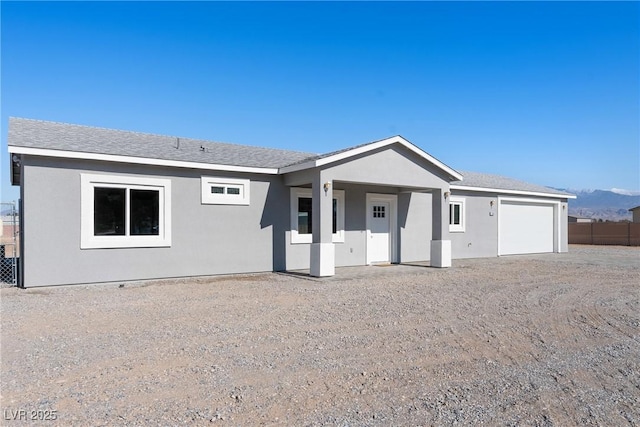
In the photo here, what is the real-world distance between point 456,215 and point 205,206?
10.3 m

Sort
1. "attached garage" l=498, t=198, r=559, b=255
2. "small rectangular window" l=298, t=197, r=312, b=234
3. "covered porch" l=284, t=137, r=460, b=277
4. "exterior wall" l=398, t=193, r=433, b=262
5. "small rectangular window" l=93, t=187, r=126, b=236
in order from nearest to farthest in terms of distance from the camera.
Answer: "small rectangular window" l=93, t=187, r=126, b=236
"covered porch" l=284, t=137, r=460, b=277
"small rectangular window" l=298, t=197, r=312, b=234
"exterior wall" l=398, t=193, r=433, b=262
"attached garage" l=498, t=198, r=559, b=255

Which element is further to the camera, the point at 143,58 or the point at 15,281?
the point at 143,58

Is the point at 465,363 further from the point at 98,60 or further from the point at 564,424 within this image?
the point at 98,60

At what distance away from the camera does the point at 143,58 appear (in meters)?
13.9

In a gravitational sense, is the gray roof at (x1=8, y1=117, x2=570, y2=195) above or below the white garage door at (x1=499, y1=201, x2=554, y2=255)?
above

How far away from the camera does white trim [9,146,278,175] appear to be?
27.7 feet

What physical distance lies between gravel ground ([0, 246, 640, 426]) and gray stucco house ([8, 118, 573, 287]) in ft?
4.84

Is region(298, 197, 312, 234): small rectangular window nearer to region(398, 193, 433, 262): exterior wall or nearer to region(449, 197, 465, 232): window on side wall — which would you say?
region(398, 193, 433, 262): exterior wall

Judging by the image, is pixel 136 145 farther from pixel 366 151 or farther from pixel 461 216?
pixel 461 216

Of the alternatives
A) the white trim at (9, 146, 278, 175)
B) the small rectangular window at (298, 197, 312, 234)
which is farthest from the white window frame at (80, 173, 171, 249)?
the small rectangular window at (298, 197, 312, 234)

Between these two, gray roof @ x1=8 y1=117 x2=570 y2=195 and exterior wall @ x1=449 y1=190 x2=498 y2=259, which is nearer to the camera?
gray roof @ x1=8 y1=117 x2=570 y2=195

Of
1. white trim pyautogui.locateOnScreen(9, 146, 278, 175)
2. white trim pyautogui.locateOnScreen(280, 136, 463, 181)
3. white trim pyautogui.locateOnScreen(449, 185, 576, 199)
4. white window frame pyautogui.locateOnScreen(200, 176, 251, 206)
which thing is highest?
white trim pyautogui.locateOnScreen(280, 136, 463, 181)

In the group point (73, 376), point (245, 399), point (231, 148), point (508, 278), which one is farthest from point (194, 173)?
point (508, 278)

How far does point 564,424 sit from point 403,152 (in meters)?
9.91
